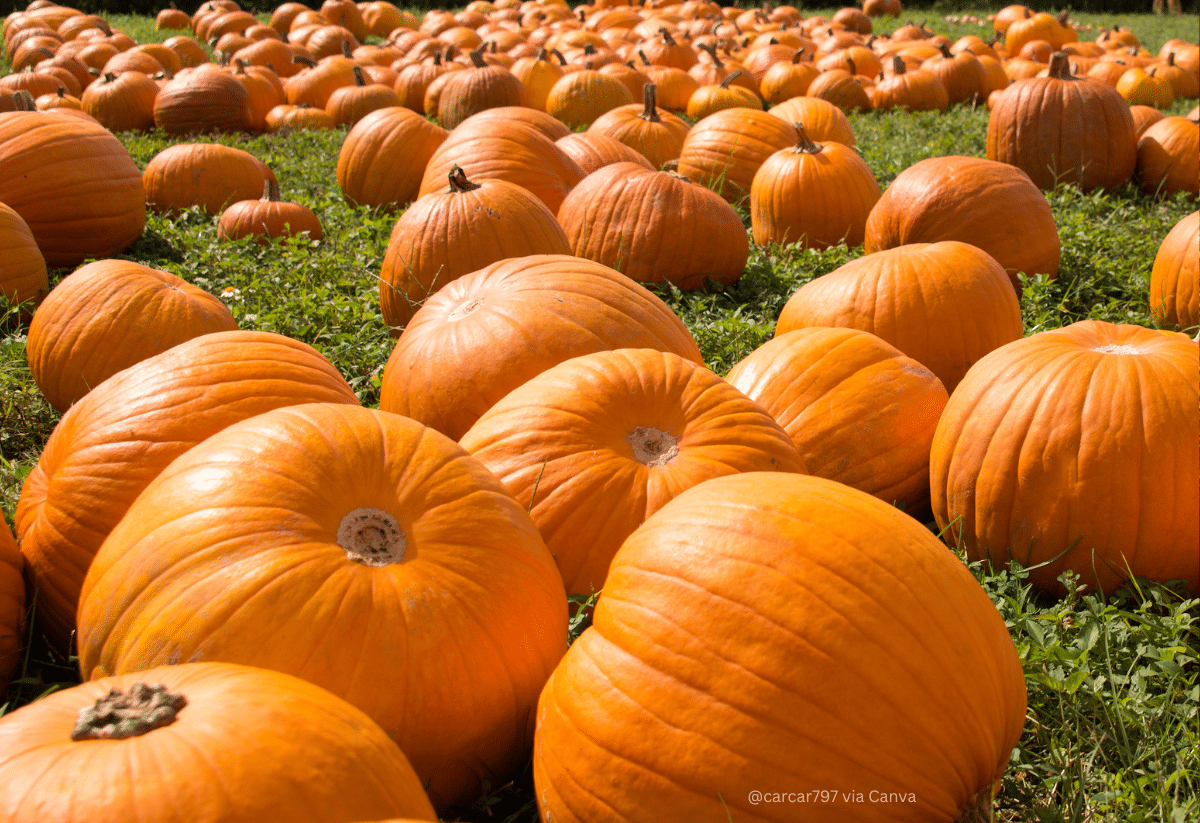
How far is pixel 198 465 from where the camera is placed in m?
1.98

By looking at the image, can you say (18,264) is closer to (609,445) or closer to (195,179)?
(195,179)

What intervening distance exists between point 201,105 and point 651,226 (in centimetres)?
629

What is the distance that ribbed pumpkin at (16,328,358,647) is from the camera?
2377 millimetres

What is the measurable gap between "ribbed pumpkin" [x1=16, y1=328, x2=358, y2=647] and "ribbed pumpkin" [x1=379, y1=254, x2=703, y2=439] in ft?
1.52

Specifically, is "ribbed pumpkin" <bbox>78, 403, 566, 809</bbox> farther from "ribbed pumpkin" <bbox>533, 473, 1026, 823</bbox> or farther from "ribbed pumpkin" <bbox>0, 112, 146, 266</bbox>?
"ribbed pumpkin" <bbox>0, 112, 146, 266</bbox>

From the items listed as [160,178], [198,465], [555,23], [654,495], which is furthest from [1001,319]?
[555,23]

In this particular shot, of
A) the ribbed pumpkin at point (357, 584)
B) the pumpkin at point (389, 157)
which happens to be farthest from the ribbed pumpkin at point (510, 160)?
the ribbed pumpkin at point (357, 584)

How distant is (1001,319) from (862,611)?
2.50 meters

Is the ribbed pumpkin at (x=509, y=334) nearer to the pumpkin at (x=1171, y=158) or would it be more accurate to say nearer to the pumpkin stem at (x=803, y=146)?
the pumpkin stem at (x=803, y=146)

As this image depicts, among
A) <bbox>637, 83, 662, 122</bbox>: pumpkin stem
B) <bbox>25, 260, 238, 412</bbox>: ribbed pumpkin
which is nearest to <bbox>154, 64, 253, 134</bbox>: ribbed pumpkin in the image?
<bbox>637, 83, 662, 122</bbox>: pumpkin stem

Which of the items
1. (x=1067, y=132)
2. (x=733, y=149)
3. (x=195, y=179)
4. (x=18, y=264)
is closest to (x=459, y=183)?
(x=18, y=264)

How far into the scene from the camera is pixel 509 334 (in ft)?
9.74

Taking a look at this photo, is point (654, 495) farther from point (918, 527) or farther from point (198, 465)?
point (198, 465)

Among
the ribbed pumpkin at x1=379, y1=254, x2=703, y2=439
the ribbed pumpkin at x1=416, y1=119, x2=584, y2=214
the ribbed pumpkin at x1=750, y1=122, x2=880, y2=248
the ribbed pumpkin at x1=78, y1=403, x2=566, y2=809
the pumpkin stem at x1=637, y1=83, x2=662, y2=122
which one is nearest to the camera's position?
the ribbed pumpkin at x1=78, y1=403, x2=566, y2=809
